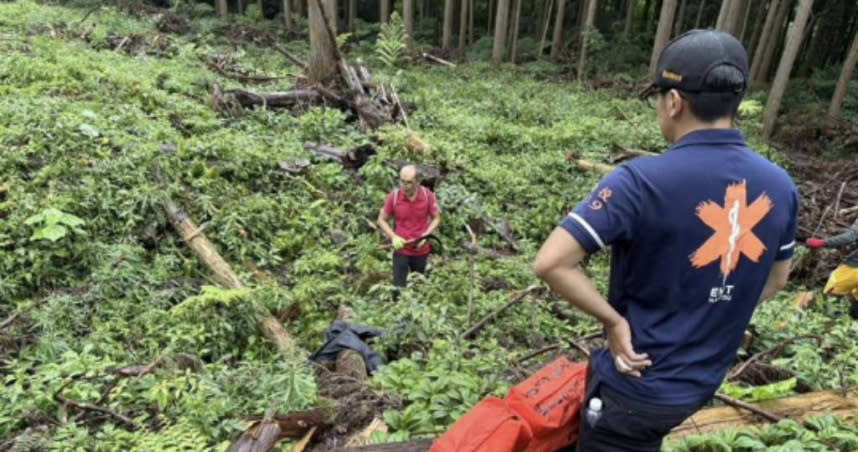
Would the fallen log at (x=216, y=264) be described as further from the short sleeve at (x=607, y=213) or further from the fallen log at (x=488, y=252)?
the short sleeve at (x=607, y=213)

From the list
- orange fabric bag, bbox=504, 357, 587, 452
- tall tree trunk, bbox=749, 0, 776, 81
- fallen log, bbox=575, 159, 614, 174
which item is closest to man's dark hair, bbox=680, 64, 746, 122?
orange fabric bag, bbox=504, 357, 587, 452

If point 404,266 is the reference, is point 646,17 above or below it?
above

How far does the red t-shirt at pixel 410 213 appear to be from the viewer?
6660 millimetres

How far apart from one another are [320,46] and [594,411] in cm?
1205

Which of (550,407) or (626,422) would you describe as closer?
(626,422)

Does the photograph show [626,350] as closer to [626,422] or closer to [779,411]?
[626,422]

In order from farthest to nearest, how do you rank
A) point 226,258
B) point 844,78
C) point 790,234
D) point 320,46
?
point 844,78, point 320,46, point 226,258, point 790,234

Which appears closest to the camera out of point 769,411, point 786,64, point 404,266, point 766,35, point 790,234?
point 790,234

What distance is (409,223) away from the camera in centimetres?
674

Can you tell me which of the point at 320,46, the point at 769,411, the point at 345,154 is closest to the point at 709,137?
the point at 769,411

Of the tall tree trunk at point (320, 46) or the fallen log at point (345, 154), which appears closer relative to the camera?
the fallen log at point (345, 154)

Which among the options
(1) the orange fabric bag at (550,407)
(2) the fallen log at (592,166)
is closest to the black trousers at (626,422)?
(1) the orange fabric bag at (550,407)

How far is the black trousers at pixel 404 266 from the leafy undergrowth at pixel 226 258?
26 centimetres

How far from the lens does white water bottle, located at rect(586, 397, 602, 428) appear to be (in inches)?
92.4
